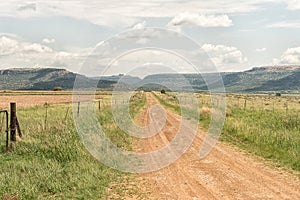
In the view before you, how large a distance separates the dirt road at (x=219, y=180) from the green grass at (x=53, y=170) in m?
1.09

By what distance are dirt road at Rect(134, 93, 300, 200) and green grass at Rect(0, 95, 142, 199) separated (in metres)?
1.09

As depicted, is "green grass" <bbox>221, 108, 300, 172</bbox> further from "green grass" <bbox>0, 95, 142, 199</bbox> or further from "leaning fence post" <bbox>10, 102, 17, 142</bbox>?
"leaning fence post" <bbox>10, 102, 17, 142</bbox>

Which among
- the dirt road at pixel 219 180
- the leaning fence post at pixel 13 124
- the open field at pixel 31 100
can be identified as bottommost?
the open field at pixel 31 100

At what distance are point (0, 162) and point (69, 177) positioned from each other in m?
3.39

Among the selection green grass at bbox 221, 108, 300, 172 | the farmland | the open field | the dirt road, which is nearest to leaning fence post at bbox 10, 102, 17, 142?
the farmland

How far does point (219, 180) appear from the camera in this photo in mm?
10031

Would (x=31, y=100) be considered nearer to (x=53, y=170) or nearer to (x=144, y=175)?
(x=53, y=170)

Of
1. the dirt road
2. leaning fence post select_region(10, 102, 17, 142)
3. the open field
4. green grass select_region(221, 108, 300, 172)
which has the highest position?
leaning fence post select_region(10, 102, 17, 142)

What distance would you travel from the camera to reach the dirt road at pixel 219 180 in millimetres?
8790

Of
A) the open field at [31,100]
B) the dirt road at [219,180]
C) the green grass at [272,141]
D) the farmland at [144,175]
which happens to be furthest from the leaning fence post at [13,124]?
the open field at [31,100]

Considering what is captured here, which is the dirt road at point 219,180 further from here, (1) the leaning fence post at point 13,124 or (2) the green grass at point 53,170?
(1) the leaning fence post at point 13,124

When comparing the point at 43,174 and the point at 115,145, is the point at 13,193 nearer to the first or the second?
the point at 43,174

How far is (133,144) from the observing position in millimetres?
15961

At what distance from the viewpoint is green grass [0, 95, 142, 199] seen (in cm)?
878
